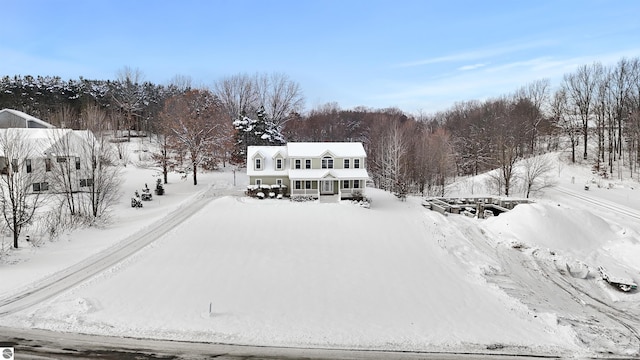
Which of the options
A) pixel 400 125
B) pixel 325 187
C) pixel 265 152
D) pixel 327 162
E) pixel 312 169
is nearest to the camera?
pixel 325 187

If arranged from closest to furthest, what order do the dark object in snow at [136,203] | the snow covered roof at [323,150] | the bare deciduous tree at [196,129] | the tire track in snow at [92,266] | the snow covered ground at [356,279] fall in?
the snow covered ground at [356,279]
the tire track in snow at [92,266]
the dark object in snow at [136,203]
the snow covered roof at [323,150]
the bare deciduous tree at [196,129]

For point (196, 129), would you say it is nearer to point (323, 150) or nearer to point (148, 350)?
point (323, 150)

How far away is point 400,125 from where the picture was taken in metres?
60.2

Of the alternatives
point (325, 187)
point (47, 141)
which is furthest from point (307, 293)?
point (47, 141)

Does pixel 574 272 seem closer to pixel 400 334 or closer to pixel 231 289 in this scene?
pixel 400 334

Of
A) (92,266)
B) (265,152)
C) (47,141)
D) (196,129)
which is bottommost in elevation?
(92,266)

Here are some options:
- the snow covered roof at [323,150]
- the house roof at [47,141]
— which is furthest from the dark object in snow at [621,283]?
the house roof at [47,141]

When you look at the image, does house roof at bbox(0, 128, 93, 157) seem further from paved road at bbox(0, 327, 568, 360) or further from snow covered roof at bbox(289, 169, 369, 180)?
paved road at bbox(0, 327, 568, 360)

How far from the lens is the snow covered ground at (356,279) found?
47.0 feet

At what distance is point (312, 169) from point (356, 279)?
1694 cm

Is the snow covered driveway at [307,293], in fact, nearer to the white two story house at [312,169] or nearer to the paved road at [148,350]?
the paved road at [148,350]

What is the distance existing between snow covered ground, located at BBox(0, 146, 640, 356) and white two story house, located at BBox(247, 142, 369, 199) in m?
2.90

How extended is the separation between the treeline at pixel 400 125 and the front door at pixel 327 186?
653cm

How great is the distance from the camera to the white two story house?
3444cm
